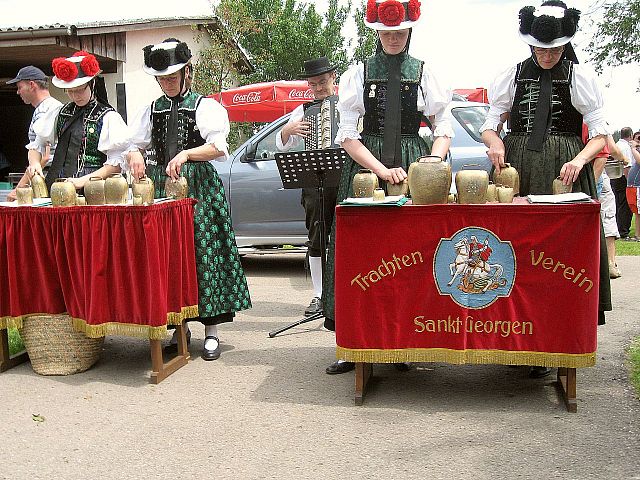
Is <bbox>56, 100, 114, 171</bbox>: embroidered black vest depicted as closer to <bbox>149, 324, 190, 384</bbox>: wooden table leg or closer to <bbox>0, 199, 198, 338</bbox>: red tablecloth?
<bbox>0, 199, 198, 338</bbox>: red tablecloth

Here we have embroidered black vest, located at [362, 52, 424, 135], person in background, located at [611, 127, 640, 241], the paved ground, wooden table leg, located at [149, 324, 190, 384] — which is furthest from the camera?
person in background, located at [611, 127, 640, 241]

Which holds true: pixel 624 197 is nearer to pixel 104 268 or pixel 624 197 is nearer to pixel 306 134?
pixel 306 134

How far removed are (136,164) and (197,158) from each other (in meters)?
0.38

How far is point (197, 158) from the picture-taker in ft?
15.2

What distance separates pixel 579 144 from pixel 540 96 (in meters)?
0.35

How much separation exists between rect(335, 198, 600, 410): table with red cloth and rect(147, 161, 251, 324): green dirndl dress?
129 cm

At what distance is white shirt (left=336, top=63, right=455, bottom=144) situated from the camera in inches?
163

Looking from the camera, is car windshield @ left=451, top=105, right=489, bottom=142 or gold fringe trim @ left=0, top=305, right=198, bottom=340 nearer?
gold fringe trim @ left=0, top=305, right=198, bottom=340

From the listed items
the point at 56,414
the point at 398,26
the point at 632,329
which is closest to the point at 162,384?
the point at 56,414

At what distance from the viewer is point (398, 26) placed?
13.2ft

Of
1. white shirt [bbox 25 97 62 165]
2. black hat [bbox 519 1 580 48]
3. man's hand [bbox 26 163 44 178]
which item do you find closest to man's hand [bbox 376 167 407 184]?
black hat [bbox 519 1 580 48]

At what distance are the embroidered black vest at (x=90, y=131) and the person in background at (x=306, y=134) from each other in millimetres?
1405

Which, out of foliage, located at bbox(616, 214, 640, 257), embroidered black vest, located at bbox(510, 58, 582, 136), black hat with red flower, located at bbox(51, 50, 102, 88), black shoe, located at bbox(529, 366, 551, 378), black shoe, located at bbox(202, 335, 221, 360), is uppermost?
black hat with red flower, located at bbox(51, 50, 102, 88)

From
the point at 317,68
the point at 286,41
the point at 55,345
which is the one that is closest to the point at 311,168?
the point at 317,68
